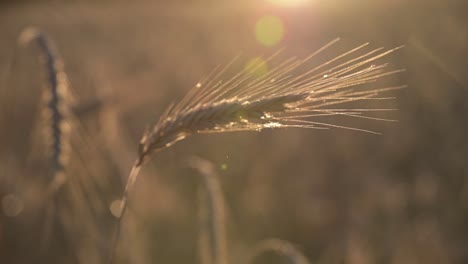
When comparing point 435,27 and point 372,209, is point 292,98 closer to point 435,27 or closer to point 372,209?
point 372,209

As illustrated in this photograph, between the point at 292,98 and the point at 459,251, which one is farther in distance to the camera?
the point at 459,251

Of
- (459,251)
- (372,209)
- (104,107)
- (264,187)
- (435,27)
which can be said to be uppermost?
(104,107)

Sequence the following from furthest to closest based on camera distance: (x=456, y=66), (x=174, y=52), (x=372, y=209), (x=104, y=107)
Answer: (x=174, y=52) → (x=456, y=66) → (x=372, y=209) → (x=104, y=107)

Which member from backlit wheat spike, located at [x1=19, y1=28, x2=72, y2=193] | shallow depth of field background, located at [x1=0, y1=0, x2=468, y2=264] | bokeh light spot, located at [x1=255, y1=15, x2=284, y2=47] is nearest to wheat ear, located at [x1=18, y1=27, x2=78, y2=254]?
backlit wheat spike, located at [x1=19, y1=28, x2=72, y2=193]

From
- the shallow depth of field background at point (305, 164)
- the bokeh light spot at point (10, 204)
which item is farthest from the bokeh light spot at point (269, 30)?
the bokeh light spot at point (10, 204)

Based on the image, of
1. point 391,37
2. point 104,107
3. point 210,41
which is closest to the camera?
point 104,107

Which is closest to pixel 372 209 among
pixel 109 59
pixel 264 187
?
pixel 264 187

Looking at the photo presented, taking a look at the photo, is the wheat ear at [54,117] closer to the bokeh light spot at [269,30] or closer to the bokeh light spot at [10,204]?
the bokeh light spot at [10,204]

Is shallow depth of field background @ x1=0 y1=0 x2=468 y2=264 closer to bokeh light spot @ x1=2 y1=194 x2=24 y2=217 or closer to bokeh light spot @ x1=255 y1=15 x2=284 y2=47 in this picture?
bokeh light spot @ x1=2 y1=194 x2=24 y2=217
